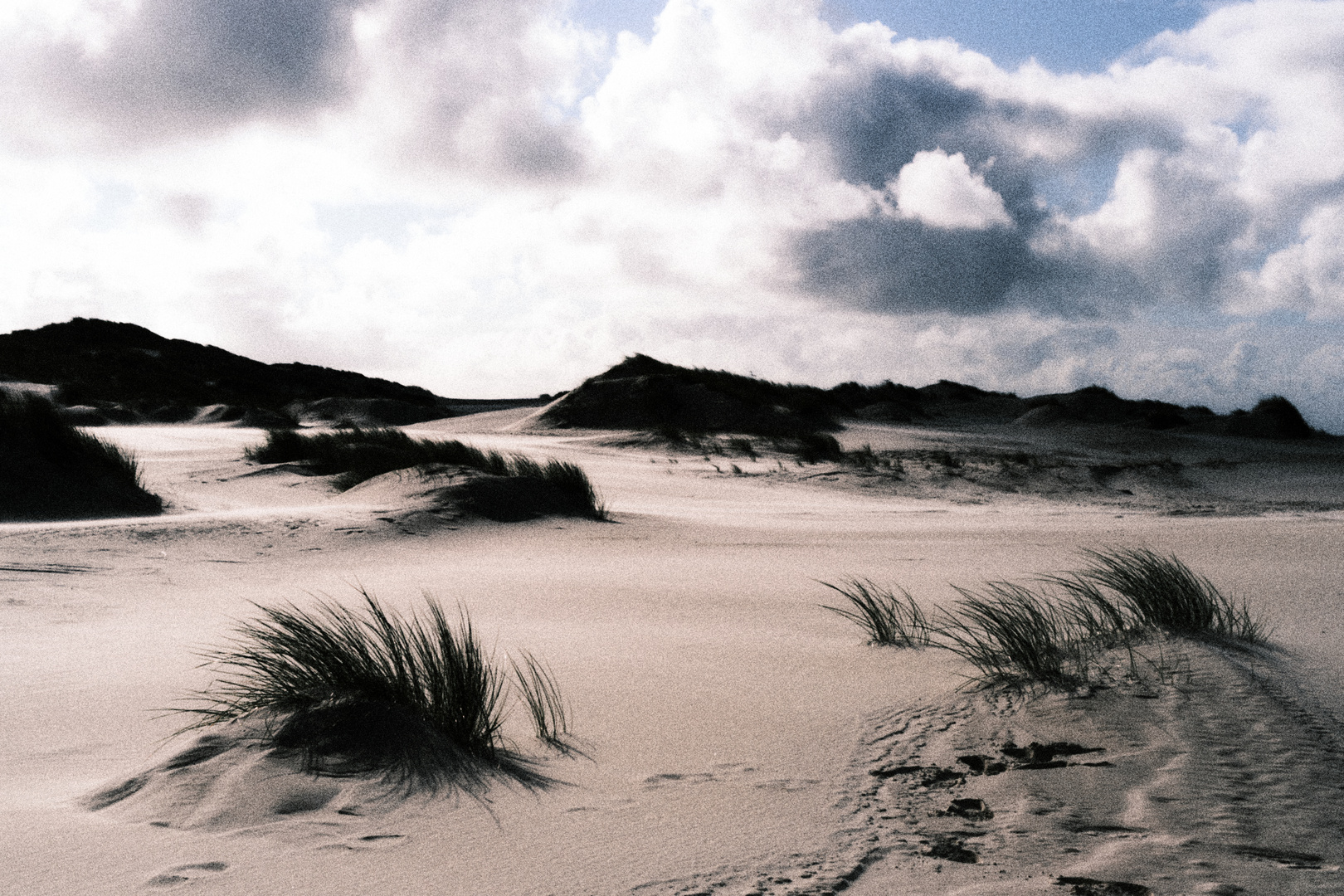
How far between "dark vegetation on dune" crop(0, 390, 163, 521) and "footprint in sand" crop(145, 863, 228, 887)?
22.9 feet

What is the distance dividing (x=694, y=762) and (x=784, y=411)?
2073 centimetres

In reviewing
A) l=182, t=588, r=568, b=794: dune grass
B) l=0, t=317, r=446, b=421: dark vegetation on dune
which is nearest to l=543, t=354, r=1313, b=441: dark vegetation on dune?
l=0, t=317, r=446, b=421: dark vegetation on dune

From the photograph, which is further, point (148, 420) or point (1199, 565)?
point (148, 420)

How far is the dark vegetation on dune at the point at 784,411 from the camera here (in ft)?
71.8

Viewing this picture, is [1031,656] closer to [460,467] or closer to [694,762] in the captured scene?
[694,762]

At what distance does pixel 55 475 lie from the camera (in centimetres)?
776

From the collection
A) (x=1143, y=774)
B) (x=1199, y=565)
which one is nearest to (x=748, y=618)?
(x=1143, y=774)

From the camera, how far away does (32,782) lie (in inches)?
83.2

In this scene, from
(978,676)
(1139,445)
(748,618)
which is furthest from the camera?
(1139,445)

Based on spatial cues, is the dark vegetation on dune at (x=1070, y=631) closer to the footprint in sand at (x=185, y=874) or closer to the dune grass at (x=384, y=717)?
the dune grass at (x=384, y=717)

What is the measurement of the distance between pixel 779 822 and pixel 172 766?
143cm

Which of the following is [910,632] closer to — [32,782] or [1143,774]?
[1143,774]

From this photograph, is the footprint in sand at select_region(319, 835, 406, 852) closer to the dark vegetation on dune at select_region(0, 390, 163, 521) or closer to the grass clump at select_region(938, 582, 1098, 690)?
the grass clump at select_region(938, 582, 1098, 690)

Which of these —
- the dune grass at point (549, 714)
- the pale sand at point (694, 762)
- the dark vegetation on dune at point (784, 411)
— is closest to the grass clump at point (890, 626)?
the pale sand at point (694, 762)
